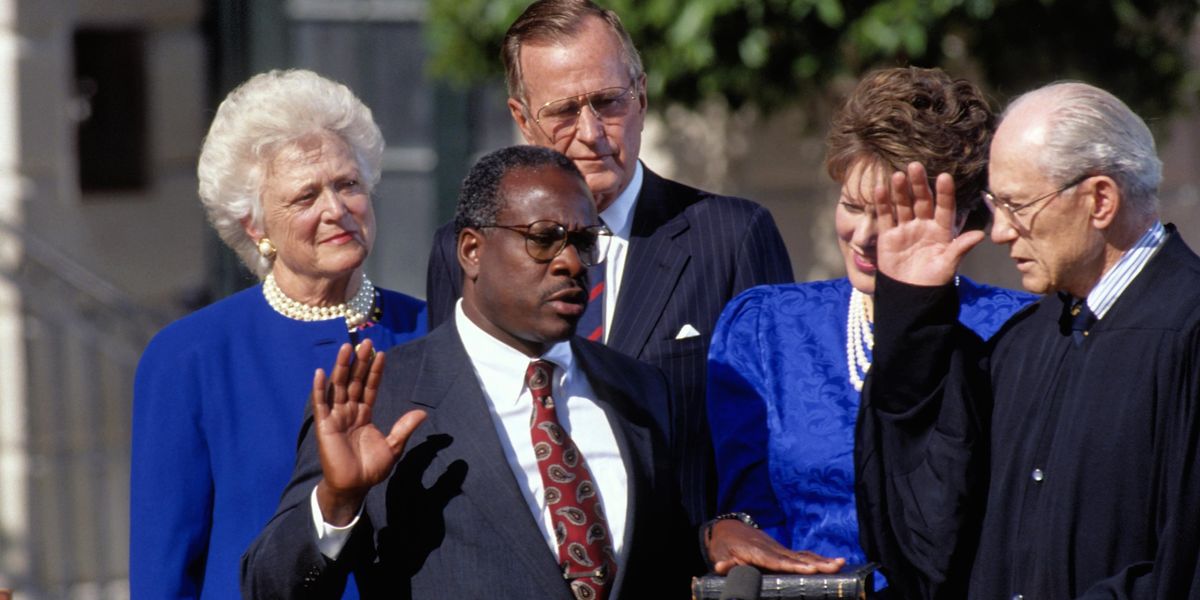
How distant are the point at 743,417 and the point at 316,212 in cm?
103

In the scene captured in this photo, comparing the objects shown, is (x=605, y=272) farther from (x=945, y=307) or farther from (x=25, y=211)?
(x=25, y=211)

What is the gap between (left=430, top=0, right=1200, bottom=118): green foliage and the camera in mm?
6816

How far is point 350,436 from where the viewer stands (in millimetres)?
3242

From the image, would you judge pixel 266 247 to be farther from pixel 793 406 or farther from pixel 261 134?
pixel 793 406

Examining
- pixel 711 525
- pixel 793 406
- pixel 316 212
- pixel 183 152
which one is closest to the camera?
pixel 711 525

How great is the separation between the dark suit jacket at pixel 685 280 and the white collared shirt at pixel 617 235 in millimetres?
18

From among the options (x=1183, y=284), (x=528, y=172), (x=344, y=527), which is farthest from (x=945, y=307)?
(x=344, y=527)

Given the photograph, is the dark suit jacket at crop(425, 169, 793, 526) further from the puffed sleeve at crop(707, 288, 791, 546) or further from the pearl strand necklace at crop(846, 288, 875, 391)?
the pearl strand necklace at crop(846, 288, 875, 391)

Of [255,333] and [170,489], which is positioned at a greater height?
[255,333]

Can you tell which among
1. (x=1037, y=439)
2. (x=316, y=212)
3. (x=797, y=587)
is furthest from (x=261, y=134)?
(x=1037, y=439)

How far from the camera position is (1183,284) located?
335 cm

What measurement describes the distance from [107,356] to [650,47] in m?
2.49

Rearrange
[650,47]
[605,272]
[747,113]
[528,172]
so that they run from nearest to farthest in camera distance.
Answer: [528,172] < [605,272] < [650,47] < [747,113]

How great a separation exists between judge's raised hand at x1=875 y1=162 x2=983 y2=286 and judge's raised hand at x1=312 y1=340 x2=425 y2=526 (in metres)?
0.90
